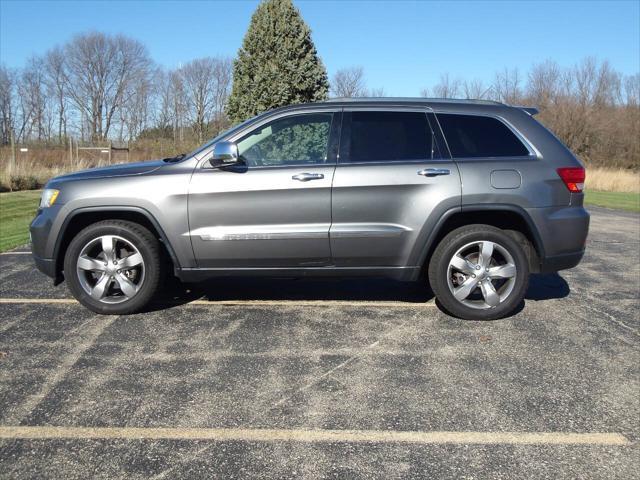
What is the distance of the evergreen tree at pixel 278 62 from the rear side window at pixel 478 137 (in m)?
9.23

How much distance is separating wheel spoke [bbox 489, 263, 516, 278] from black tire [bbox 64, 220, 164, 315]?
2.97m

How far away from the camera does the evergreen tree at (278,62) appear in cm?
1380

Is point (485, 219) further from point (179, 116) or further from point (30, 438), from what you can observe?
point (179, 116)

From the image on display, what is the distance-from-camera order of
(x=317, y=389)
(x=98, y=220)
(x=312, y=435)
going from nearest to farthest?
(x=312, y=435)
(x=317, y=389)
(x=98, y=220)

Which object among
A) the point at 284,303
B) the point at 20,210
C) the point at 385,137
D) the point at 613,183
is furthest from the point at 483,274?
the point at 613,183

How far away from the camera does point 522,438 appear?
117 inches

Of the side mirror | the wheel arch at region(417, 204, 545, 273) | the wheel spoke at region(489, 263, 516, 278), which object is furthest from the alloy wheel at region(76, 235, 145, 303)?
the wheel spoke at region(489, 263, 516, 278)

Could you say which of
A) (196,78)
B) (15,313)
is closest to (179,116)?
(196,78)

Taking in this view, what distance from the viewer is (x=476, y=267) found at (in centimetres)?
490

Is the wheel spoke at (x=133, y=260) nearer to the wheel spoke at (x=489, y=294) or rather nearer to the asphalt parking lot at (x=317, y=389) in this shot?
the asphalt parking lot at (x=317, y=389)

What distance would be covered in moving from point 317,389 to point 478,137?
2.79 meters

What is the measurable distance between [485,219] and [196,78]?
2332 inches

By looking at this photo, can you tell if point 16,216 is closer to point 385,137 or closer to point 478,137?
point 385,137

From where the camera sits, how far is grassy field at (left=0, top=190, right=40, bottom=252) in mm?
9328
